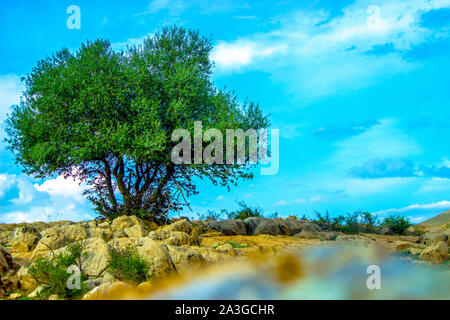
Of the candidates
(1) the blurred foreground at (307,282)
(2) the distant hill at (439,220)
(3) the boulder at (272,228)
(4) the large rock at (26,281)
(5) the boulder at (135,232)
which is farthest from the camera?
(2) the distant hill at (439,220)

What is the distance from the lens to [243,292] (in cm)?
648

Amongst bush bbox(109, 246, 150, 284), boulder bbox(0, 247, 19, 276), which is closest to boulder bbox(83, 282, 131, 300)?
bush bbox(109, 246, 150, 284)

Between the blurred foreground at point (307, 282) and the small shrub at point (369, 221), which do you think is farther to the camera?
the small shrub at point (369, 221)

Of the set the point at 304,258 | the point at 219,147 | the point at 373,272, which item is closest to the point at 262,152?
the point at 219,147

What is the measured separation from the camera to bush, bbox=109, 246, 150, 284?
802 cm

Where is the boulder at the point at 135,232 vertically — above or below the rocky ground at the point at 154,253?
above

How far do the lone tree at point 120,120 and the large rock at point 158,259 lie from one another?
881cm

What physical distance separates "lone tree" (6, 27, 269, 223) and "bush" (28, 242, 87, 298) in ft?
27.3

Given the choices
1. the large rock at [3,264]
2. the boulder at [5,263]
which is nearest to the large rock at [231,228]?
the boulder at [5,263]

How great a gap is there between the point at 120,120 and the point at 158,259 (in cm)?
1165

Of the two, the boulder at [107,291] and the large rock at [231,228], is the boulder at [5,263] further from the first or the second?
the large rock at [231,228]

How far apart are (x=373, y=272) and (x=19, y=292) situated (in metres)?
6.82

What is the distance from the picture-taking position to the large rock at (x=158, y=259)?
8.30 metres
